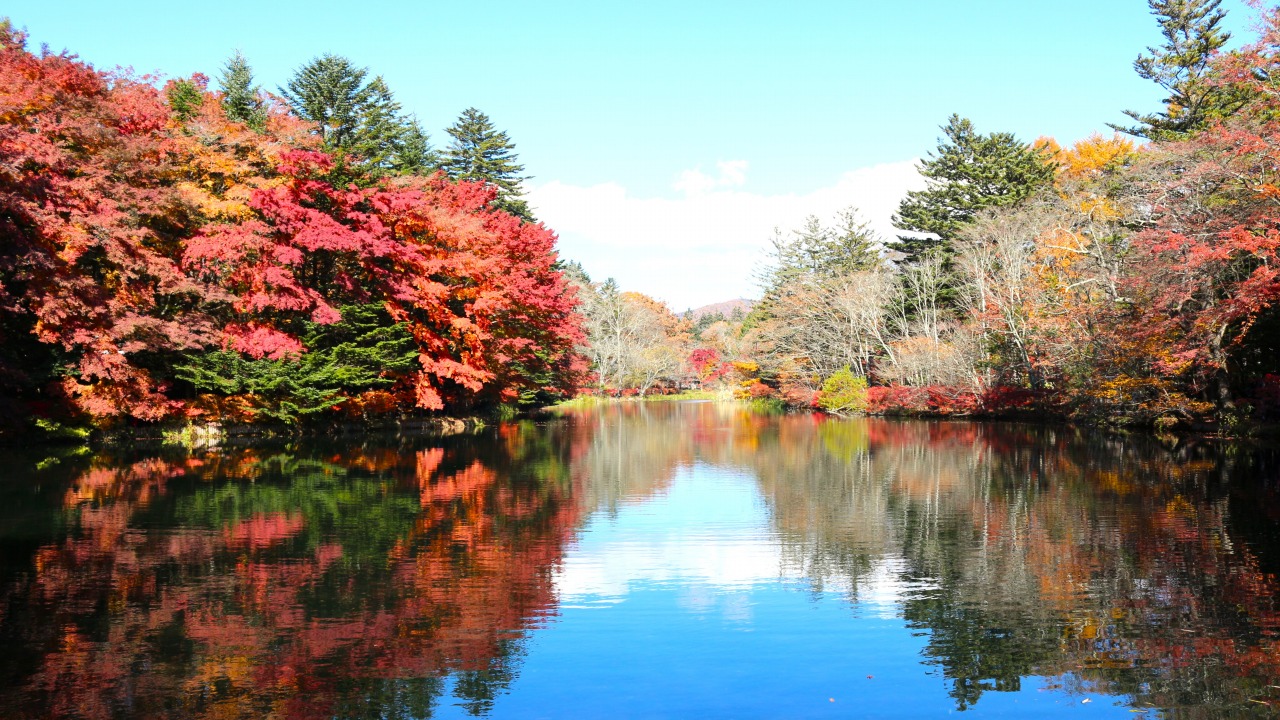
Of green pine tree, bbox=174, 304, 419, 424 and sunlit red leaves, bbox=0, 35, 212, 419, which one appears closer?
sunlit red leaves, bbox=0, 35, 212, 419

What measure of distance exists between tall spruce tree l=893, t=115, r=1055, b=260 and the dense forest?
1679 millimetres

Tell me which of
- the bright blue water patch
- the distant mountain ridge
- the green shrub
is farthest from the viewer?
the distant mountain ridge

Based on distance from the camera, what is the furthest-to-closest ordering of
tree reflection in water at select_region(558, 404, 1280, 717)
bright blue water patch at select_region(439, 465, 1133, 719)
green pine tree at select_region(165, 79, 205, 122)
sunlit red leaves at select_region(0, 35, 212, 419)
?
green pine tree at select_region(165, 79, 205, 122)
sunlit red leaves at select_region(0, 35, 212, 419)
tree reflection in water at select_region(558, 404, 1280, 717)
bright blue water patch at select_region(439, 465, 1133, 719)

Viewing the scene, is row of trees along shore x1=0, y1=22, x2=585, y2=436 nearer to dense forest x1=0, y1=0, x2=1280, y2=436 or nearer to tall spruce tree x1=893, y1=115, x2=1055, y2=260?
dense forest x1=0, y1=0, x2=1280, y2=436

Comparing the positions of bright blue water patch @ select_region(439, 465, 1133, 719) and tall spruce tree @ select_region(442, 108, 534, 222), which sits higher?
tall spruce tree @ select_region(442, 108, 534, 222)

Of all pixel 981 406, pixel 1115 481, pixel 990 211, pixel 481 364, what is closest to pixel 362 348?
pixel 481 364

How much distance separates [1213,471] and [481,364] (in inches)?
922

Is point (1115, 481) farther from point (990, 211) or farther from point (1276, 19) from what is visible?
point (990, 211)

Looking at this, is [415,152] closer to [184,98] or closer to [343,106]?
[343,106]

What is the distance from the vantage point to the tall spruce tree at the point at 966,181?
149ft

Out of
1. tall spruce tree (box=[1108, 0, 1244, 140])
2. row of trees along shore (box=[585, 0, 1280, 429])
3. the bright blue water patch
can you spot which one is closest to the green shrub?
row of trees along shore (box=[585, 0, 1280, 429])

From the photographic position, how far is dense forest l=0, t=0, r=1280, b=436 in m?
20.9

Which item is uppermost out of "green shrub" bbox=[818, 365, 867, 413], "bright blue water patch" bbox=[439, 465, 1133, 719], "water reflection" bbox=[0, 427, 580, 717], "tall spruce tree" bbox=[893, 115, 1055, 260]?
"tall spruce tree" bbox=[893, 115, 1055, 260]

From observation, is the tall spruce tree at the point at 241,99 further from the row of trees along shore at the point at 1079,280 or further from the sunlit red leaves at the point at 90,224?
the row of trees along shore at the point at 1079,280
